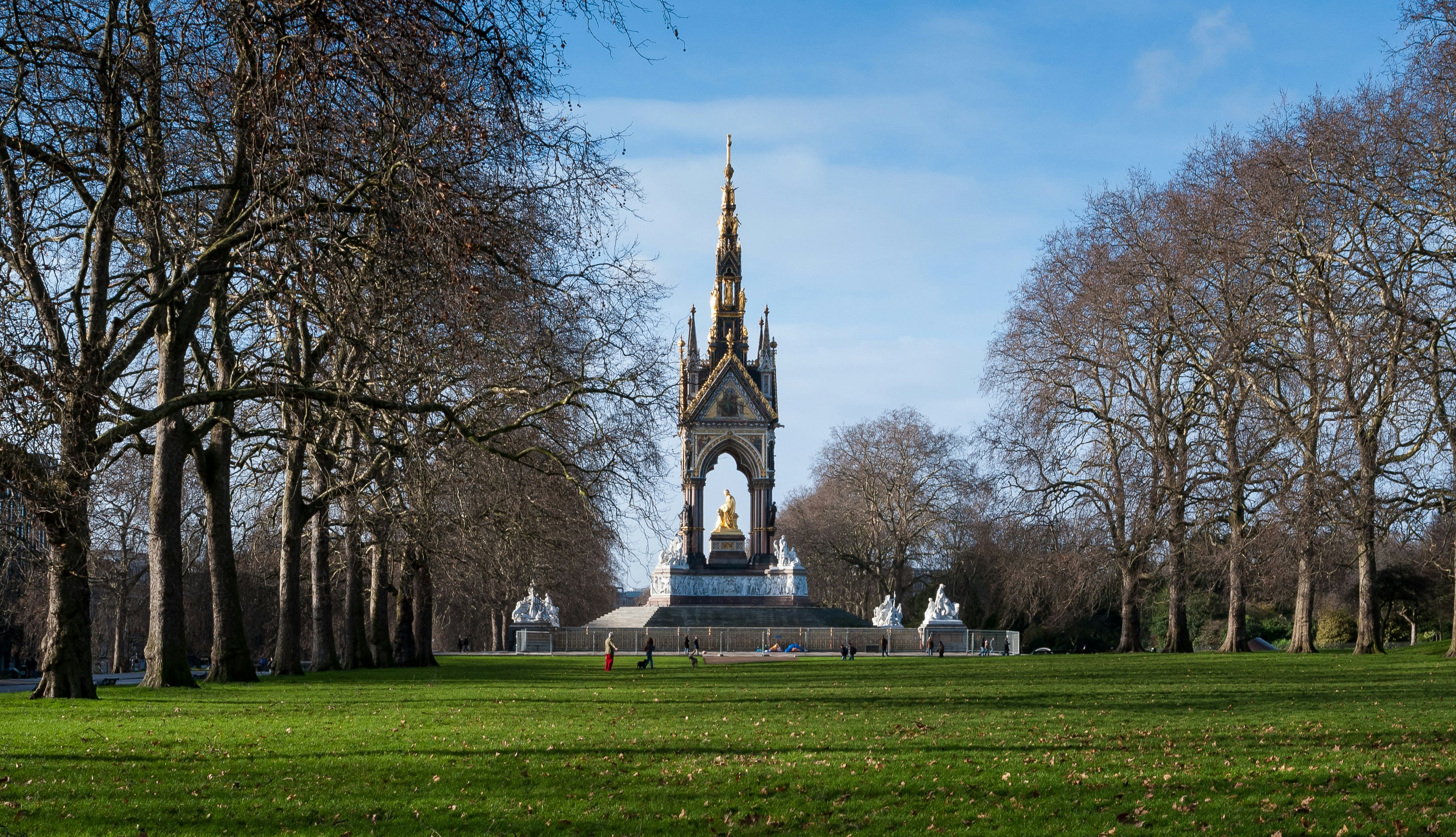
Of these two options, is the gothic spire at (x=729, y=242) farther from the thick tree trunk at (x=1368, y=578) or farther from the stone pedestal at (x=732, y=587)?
the thick tree trunk at (x=1368, y=578)

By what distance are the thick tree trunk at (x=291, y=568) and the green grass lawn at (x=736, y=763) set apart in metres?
5.62

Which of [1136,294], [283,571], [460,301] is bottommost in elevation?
[283,571]

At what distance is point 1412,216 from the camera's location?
29219mm

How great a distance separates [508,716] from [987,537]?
34357 mm

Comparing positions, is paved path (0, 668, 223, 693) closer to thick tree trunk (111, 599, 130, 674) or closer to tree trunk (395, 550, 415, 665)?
thick tree trunk (111, 599, 130, 674)

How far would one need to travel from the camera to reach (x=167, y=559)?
20.2 meters

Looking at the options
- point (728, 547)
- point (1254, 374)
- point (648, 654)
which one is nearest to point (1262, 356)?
point (1254, 374)

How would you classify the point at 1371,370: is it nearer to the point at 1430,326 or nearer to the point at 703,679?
the point at 1430,326

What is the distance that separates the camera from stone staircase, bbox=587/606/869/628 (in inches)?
1966

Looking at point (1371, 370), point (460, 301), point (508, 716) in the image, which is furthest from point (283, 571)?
point (1371, 370)

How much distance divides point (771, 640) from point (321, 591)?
21662mm

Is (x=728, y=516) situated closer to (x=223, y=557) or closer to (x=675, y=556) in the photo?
(x=675, y=556)

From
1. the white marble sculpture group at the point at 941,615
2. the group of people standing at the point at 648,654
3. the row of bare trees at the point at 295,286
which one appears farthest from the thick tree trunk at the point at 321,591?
the white marble sculpture group at the point at 941,615

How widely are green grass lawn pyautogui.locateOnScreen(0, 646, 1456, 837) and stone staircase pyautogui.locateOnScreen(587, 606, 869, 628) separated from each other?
99.3 ft
